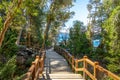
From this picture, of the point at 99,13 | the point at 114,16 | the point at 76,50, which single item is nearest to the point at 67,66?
the point at 114,16

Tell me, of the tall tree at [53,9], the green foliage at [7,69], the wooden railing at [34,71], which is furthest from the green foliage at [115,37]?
the green foliage at [7,69]

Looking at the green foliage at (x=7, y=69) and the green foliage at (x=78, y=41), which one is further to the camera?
the green foliage at (x=78, y=41)

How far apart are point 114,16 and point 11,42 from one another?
9.39m

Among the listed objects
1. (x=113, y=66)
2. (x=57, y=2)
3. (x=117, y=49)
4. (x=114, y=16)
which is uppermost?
(x=57, y=2)

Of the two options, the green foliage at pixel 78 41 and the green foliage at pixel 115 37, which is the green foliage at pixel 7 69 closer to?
the green foliage at pixel 115 37

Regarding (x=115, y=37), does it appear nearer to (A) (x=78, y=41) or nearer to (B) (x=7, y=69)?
(A) (x=78, y=41)

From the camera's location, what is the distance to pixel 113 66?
934 inches

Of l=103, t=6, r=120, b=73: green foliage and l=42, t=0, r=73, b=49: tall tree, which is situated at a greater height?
l=42, t=0, r=73, b=49: tall tree

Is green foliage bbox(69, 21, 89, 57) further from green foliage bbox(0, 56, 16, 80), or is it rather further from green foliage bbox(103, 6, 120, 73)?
green foliage bbox(0, 56, 16, 80)

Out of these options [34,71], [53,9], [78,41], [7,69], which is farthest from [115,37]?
[34,71]

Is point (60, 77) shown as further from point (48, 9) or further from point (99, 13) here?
point (99, 13)

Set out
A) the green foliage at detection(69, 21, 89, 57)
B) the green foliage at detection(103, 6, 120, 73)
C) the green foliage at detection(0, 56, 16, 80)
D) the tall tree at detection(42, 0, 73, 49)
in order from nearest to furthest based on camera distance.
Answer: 1. the green foliage at detection(0, 56, 16, 80)
2. the green foliage at detection(103, 6, 120, 73)
3. the tall tree at detection(42, 0, 73, 49)
4. the green foliage at detection(69, 21, 89, 57)

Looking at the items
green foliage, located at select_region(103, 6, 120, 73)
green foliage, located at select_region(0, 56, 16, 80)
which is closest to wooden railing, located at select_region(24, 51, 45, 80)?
green foliage, located at select_region(0, 56, 16, 80)

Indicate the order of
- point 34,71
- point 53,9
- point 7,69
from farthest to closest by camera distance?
point 53,9
point 7,69
point 34,71
